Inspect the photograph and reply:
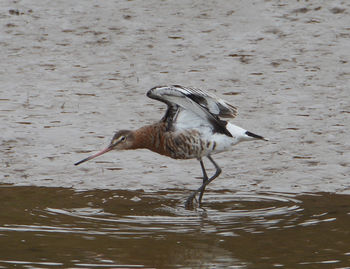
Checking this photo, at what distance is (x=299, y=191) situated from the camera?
851 centimetres

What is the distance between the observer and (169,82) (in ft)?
39.0

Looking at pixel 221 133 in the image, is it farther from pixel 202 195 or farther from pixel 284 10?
pixel 284 10

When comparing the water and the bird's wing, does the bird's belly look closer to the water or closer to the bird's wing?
the bird's wing

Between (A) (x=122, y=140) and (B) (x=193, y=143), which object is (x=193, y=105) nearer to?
(B) (x=193, y=143)

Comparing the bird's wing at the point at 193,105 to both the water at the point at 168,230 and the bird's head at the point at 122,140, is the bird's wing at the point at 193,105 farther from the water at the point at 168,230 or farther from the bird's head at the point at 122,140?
the water at the point at 168,230

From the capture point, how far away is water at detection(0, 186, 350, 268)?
621cm

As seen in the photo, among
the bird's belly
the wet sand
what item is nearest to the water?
the wet sand

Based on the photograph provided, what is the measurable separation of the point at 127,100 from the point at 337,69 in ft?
9.79

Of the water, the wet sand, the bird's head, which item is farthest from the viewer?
the wet sand

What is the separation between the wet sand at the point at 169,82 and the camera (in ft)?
29.5

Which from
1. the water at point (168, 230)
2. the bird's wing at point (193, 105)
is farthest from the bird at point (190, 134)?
the water at point (168, 230)

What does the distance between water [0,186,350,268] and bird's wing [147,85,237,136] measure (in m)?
0.73

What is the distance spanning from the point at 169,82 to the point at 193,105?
394 cm

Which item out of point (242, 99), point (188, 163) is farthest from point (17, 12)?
point (188, 163)
